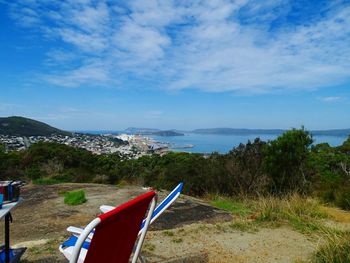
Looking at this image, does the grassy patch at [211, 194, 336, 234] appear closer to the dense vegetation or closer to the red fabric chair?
the dense vegetation

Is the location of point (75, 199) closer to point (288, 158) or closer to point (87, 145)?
point (288, 158)

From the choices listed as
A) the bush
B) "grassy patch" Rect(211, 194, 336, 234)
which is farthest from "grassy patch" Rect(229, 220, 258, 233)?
the bush

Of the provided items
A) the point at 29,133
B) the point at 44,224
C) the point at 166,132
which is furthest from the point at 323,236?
the point at 166,132

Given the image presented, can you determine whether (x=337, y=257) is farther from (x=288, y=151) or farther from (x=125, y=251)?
(x=288, y=151)

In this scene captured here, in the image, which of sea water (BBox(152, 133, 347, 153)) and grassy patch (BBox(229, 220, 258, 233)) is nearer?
grassy patch (BBox(229, 220, 258, 233))

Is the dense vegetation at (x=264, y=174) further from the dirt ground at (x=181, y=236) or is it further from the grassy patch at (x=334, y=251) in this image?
the grassy patch at (x=334, y=251)

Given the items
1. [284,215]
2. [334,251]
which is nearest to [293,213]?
[284,215]

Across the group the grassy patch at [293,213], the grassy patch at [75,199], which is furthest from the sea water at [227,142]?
the grassy patch at [75,199]
